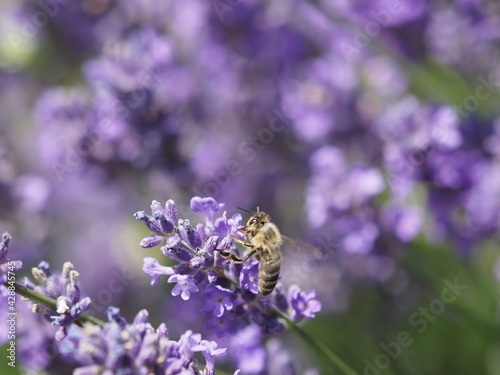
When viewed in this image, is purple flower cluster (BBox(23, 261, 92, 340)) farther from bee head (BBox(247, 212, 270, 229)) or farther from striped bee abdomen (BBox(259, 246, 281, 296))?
bee head (BBox(247, 212, 270, 229))

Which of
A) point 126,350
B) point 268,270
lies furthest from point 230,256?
point 126,350

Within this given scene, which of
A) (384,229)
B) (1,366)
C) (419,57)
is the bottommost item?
(1,366)

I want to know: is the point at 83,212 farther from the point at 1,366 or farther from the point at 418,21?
the point at 418,21

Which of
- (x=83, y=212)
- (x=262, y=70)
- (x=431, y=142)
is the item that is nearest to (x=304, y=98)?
(x=262, y=70)

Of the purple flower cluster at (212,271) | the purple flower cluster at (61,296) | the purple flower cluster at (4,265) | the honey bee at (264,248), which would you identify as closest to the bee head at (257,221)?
the honey bee at (264,248)

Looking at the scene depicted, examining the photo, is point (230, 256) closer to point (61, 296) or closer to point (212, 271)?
point (212, 271)

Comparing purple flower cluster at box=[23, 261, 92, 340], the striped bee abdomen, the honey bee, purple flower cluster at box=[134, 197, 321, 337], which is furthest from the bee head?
purple flower cluster at box=[23, 261, 92, 340]
